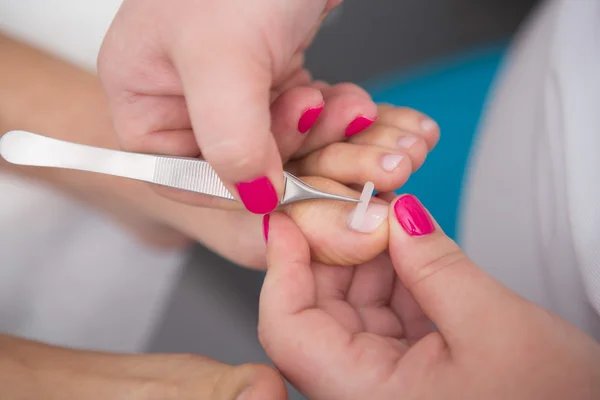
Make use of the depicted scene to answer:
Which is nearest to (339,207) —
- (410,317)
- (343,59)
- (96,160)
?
(410,317)

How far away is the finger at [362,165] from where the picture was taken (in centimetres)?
55

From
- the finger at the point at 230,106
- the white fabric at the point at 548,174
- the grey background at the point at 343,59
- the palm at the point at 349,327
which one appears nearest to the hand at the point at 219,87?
the finger at the point at 230,106

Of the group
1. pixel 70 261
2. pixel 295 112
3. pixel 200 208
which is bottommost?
pixel 70 261

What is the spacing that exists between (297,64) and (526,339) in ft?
1.27

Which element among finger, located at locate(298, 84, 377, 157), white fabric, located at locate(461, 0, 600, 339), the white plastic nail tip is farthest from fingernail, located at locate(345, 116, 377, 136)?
white fabric, located at locate(461, 0, 600, 339)

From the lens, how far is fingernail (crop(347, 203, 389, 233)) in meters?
0.47

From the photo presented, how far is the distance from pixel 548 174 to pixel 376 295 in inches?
11.4

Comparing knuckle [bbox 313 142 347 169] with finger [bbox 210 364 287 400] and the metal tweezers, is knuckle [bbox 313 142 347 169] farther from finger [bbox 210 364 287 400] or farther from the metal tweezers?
finger [bbox 210 364 287 400]

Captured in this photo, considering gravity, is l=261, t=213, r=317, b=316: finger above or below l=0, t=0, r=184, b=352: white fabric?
above

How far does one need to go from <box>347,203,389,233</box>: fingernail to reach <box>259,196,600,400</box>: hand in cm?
2

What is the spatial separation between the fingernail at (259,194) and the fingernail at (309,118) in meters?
0.12

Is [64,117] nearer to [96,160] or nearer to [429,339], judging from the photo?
[96,160]

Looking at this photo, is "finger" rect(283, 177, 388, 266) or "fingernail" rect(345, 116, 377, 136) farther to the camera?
"fingernail" rect(345, 116, 377, 136)

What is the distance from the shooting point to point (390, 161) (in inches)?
21.7
